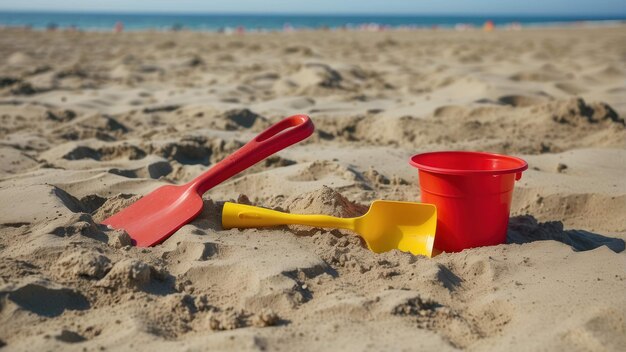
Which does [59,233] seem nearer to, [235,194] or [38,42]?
[235,194]

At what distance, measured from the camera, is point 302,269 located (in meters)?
1.69

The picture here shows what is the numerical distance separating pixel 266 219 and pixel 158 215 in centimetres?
40

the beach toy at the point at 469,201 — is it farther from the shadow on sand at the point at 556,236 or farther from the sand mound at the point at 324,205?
the sand mound at the point at 324,205

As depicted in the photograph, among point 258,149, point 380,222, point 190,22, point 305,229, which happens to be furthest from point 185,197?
point 190,22

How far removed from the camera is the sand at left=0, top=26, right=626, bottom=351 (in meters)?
1.41

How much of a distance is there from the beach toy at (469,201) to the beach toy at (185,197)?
0.47m

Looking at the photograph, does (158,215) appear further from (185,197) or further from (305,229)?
(305,229)

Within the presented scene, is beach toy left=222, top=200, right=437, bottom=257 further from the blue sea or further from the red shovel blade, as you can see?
the blue sea

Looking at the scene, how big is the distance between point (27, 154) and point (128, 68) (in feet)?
10.9

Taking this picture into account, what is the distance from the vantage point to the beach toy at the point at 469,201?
6.14 feet

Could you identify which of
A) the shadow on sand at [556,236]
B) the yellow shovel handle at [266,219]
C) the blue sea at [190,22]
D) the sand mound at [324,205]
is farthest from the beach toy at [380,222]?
the blue sea at [190,22]

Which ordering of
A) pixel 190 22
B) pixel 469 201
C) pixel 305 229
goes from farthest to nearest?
pixel 190 22 < pixel 305 229 < pixel 469 201

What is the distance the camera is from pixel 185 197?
2.12 meters

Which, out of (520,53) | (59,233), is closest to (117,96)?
(59,233)
